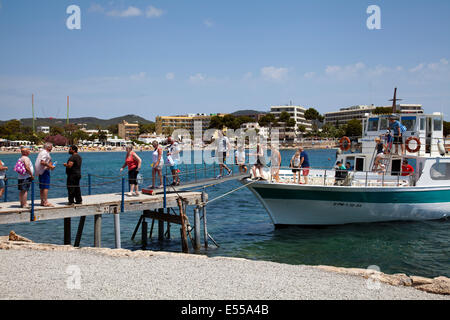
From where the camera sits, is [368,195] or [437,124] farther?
[437,124]

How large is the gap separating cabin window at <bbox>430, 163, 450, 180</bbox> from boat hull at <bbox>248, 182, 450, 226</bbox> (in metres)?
0.75

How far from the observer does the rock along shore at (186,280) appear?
7.53 metres

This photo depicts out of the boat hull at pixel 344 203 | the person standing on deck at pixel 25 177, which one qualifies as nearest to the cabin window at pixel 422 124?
the boat hull at pixel 344 203

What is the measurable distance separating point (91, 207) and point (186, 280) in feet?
20.6

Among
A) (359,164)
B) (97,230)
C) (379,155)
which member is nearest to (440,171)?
(379,155)

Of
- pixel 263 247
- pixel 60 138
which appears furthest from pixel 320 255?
A: pixel 60 138

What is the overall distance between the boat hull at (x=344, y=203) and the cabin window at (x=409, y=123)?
11.6 ft

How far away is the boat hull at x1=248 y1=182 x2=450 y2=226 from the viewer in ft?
60.5

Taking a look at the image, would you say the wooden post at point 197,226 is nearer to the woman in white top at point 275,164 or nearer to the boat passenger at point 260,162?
the boat passenger at point 260,162

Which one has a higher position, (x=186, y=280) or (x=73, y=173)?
(x=73, y=173)

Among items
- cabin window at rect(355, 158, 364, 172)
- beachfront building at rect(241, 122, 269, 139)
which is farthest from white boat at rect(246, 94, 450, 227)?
beachfront building at rect(241, 122, 269, 139)

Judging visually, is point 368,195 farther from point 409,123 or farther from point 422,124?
point 422,124

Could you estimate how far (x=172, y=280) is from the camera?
27.5 ft
